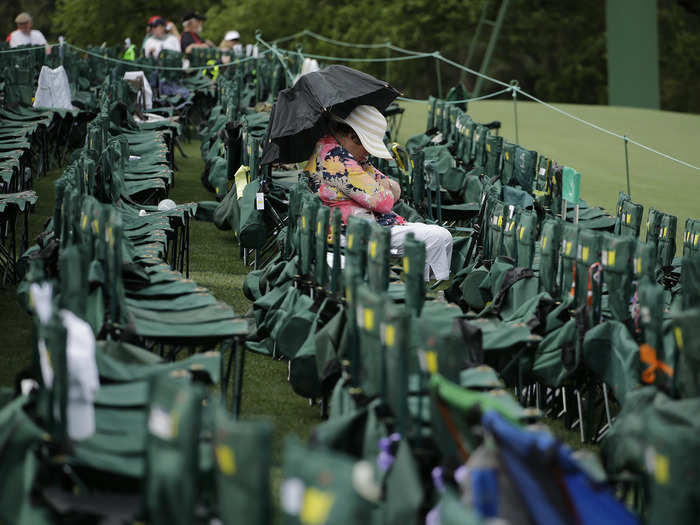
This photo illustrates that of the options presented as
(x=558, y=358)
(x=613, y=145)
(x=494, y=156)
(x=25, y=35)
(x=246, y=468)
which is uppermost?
(x=25, y=35)

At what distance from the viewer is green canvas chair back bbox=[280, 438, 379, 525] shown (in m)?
2.79

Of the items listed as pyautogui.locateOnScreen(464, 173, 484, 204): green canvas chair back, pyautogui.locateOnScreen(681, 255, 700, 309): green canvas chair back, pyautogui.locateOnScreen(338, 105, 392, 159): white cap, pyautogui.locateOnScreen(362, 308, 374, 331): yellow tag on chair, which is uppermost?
pyautogui.locateOnScreen(338, 105, 392, 159): white cap

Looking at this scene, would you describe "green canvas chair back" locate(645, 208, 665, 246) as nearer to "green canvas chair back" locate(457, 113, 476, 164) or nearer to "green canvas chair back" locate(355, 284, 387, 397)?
"green canvas chair back" locate(457, 113, 476, 164)

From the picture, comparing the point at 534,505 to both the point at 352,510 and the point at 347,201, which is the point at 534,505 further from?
the point at 347,201

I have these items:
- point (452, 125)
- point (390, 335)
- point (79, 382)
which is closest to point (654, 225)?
point (390, 335)

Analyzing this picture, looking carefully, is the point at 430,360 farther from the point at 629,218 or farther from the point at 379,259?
the point at 629,218

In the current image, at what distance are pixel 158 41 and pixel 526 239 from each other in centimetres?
1414

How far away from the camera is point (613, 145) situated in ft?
54.7

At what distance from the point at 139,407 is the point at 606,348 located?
221cm

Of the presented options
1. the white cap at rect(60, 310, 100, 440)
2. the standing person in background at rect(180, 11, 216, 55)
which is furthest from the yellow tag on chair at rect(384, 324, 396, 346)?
the standing person in background at rect(180, 11, 216, 55)

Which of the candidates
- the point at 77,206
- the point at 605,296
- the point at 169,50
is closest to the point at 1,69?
the point at 169,50

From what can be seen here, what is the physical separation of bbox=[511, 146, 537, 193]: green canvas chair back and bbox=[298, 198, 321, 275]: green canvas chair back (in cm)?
298

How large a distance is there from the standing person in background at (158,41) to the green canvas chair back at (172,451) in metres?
16.2

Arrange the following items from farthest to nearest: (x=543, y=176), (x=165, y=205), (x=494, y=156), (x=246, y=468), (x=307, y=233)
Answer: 1. (x=494, y=156)
2. (x=165, y=205)
3. (x=543, y=176)
4. (x=307, y=233)
5. (x=246, y=468)
